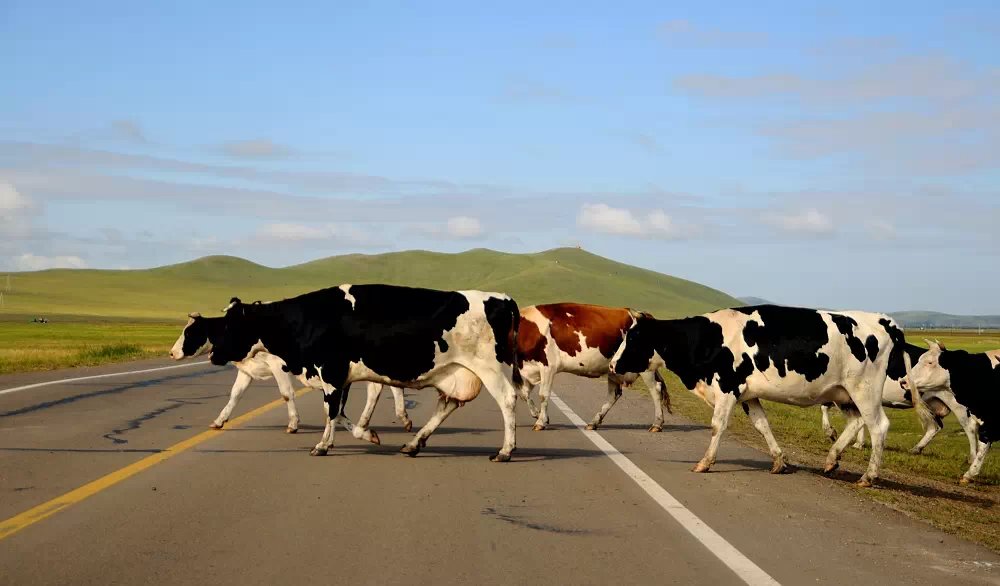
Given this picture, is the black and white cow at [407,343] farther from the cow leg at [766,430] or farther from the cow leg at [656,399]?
the cow leg at [656,399]

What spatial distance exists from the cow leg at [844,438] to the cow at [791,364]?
0.01 m

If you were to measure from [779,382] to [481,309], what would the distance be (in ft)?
12.1

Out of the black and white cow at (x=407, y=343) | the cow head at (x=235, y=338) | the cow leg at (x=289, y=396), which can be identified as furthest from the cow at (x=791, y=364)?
the cow head at (x=235, y=338)

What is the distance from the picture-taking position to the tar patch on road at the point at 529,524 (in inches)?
340

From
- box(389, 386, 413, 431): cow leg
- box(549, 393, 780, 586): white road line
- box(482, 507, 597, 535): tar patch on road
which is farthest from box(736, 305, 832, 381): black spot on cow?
box(389, 386, 413, 431): cow leg

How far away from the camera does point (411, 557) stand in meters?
7.62

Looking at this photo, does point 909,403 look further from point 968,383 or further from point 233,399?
point 233,399

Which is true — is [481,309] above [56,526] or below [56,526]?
above

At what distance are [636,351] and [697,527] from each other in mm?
5579

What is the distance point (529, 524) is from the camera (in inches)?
352

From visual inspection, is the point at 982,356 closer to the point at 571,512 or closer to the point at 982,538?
the point at 982,538

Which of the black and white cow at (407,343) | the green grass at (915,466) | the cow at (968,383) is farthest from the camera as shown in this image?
the cow at (968,383)

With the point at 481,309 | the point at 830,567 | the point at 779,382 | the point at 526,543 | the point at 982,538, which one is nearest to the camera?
the point at 830,567

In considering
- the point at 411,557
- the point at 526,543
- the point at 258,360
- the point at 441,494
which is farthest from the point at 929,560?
the point at 258,360
